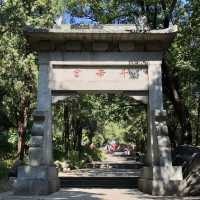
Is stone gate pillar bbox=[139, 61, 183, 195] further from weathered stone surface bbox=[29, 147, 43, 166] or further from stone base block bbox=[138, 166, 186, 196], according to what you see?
weathered stone surface bbox=[29, 147, 43, 166]

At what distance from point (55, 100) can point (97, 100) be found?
1501cm

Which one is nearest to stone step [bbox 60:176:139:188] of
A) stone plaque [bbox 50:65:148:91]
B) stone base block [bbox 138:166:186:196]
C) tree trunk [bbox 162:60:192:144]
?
tree trunk [bbox 162:60:192:144]

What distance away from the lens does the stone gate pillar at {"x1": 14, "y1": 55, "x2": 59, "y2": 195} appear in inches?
585

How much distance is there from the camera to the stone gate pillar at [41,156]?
14.9m

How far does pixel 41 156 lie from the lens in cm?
1549

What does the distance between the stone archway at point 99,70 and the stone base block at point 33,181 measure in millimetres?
201

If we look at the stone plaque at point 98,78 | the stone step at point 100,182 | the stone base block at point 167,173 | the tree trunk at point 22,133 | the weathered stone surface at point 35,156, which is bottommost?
the stone step at point 100,182

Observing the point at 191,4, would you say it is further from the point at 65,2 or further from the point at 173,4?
the point at 65,2

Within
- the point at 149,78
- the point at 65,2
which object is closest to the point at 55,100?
the point at 149,78

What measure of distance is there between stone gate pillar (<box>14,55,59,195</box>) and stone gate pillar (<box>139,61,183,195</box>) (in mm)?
3497

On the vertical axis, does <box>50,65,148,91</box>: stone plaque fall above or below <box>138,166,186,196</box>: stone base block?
above

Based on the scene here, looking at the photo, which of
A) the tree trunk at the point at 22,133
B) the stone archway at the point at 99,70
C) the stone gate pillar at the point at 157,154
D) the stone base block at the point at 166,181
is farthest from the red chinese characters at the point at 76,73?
the tree trunk at the point at 22,133

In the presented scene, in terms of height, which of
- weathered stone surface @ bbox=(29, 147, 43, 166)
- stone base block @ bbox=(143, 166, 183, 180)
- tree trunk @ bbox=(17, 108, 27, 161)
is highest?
tree trunk @ bbox=(17, 108, 27, 161)

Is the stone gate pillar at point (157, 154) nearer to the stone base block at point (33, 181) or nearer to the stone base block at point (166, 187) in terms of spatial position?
the stone base block at point (166, 187)
